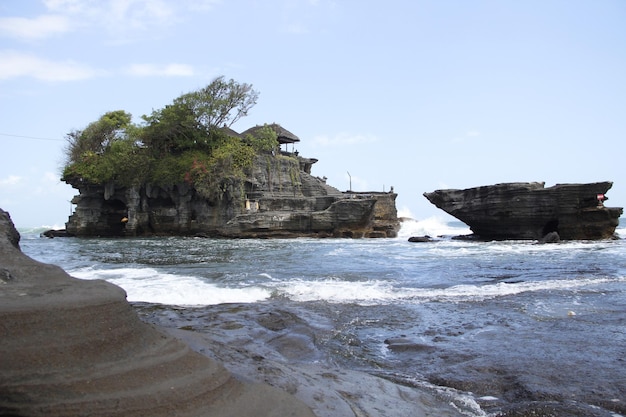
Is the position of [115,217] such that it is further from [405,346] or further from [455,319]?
[405,346]

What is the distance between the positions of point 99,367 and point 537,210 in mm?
30293

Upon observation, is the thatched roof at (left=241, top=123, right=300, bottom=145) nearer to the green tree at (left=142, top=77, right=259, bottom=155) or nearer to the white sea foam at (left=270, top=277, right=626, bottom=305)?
the green tree at (left=142, top=77, right=259, bottom=155)

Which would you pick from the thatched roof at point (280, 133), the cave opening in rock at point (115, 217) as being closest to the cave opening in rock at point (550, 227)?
the thatched roof at point (280, 133)

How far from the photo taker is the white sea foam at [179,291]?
29.1 ft

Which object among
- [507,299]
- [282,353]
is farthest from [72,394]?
[507,299]

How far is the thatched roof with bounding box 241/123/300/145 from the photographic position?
42.5 metres

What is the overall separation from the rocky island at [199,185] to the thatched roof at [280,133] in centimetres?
89

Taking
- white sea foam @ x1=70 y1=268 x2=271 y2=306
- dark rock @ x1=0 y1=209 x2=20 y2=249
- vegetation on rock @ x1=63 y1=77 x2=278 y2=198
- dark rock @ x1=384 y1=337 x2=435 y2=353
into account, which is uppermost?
vegetation on rock @ x1=63 y1=77 x2=278 y2=198

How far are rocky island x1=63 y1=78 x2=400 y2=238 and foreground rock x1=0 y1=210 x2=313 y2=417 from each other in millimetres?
30641

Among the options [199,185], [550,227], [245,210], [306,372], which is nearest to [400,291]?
[306,372]

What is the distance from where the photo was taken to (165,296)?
9086 mm

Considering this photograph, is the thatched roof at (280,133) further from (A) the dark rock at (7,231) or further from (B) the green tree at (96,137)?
(A) the dark rock at (7,231)

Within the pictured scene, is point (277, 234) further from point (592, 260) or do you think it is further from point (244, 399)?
point (244, 399)

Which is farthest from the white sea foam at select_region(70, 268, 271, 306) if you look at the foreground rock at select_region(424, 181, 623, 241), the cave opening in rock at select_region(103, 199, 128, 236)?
the cave opening in rock at select_region(103, 199, 128, 236)
